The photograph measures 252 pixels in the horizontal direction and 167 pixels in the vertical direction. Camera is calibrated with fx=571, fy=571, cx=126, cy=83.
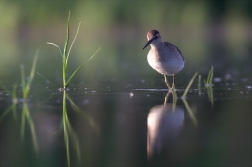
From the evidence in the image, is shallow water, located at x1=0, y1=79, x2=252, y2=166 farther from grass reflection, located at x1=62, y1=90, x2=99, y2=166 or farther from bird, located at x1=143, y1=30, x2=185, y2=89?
bird, located at x1=143, y1=30, x2=185, y2=89

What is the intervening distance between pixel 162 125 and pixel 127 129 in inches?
14.7

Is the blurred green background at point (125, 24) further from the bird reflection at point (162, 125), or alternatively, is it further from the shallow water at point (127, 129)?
the bird reflection at point (162, 125)

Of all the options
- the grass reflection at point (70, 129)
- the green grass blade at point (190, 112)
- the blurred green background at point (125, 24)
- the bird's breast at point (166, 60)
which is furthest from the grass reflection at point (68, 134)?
the blurred green background at point (125, 24)

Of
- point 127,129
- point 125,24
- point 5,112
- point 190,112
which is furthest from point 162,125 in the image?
point 125,24

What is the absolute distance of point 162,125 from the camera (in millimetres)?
5582

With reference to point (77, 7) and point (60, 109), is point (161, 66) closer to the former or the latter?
point (60, 109)

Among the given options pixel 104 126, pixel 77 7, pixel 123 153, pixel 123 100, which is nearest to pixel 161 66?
pixel 123 100

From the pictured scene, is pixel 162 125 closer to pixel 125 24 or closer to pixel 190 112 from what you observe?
pixel 190 112

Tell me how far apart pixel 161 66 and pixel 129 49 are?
11.0 metres

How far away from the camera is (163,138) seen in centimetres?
501

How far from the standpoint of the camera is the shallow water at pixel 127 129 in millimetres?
4387

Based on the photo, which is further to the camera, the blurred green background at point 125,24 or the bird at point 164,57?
the blurred green background at point 125,24

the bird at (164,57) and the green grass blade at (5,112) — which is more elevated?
the bird at (164,57)

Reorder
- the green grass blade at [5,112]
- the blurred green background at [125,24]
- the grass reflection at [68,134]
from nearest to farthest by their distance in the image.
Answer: the grass reflection at [68,134]
the green grass blade at [5,112]
the blurred green background at [125,24]
